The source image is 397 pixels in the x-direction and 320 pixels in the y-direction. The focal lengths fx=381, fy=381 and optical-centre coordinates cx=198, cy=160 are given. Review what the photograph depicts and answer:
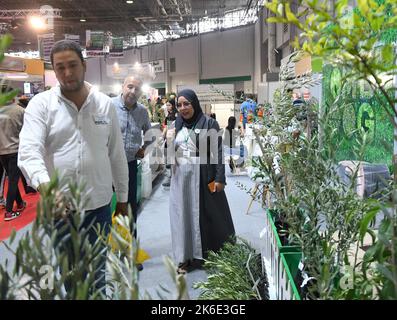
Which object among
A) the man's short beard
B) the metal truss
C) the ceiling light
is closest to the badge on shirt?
the man's short beard

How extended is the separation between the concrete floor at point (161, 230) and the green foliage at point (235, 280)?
2.14 feet

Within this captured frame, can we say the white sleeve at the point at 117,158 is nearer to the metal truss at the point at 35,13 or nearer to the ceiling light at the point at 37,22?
the ceiling light at the point at 37,22

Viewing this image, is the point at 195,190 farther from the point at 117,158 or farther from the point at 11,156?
the point at 11,156

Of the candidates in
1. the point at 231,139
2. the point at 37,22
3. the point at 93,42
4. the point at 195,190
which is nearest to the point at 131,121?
the point at 195,190

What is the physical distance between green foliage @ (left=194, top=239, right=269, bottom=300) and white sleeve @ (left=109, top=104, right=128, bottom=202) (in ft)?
1.97

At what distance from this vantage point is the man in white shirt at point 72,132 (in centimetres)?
162

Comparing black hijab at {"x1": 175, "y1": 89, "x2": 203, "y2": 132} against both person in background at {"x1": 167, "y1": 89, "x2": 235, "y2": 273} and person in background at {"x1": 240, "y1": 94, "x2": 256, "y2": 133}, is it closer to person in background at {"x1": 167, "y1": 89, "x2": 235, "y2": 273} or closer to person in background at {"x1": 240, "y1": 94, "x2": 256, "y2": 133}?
person in background at {"x1": 167, "y1": 89, "x2": 235, "y2": 273}

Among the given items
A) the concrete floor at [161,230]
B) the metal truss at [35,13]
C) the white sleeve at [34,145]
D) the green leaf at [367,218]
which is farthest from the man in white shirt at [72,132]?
the metal truss at [35,13]

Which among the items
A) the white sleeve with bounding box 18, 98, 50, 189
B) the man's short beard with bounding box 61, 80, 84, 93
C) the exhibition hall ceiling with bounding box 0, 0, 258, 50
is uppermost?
the exhibition hall ceiling with bounding box 0, 0, 258, 50

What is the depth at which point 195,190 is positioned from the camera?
3.04 meters

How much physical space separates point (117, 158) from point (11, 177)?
352 centimetres

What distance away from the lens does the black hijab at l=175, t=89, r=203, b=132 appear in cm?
290

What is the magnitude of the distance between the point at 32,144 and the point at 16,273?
3.38 feet
